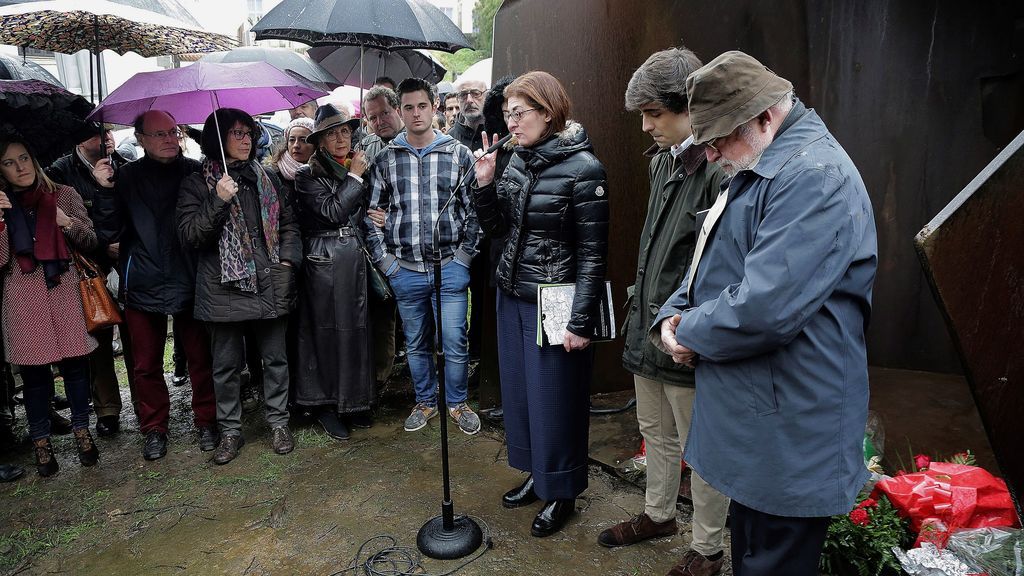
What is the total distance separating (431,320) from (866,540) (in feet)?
8.67

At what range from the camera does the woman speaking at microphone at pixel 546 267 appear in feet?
9.11

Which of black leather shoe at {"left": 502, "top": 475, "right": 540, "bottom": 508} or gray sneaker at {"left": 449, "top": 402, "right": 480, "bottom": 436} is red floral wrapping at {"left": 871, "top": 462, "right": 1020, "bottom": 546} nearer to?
black leather shoe at {"left": 502, "top": 475, "right": 540, "bottom": 508}

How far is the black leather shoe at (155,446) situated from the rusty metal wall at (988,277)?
401 cm

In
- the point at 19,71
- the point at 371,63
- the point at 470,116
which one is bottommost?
the point at 470,116

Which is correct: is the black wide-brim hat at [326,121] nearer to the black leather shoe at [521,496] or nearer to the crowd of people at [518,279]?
the crowd of people at [518,279]

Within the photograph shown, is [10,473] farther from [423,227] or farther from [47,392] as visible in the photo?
[423,227]

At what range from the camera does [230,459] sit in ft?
12.9

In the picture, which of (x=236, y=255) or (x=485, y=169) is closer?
(x=485, y=169)

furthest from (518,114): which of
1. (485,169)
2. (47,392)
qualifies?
(47,392)

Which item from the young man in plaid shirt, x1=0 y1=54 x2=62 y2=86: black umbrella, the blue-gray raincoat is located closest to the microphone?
the young man in plaid shirt

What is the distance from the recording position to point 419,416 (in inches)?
169

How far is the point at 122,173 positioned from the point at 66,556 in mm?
2039

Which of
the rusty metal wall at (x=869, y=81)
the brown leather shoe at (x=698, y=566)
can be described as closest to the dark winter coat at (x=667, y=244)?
the brown leather shoe at (x=698, y=566)

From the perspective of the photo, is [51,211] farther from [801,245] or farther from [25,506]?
[801,245]
